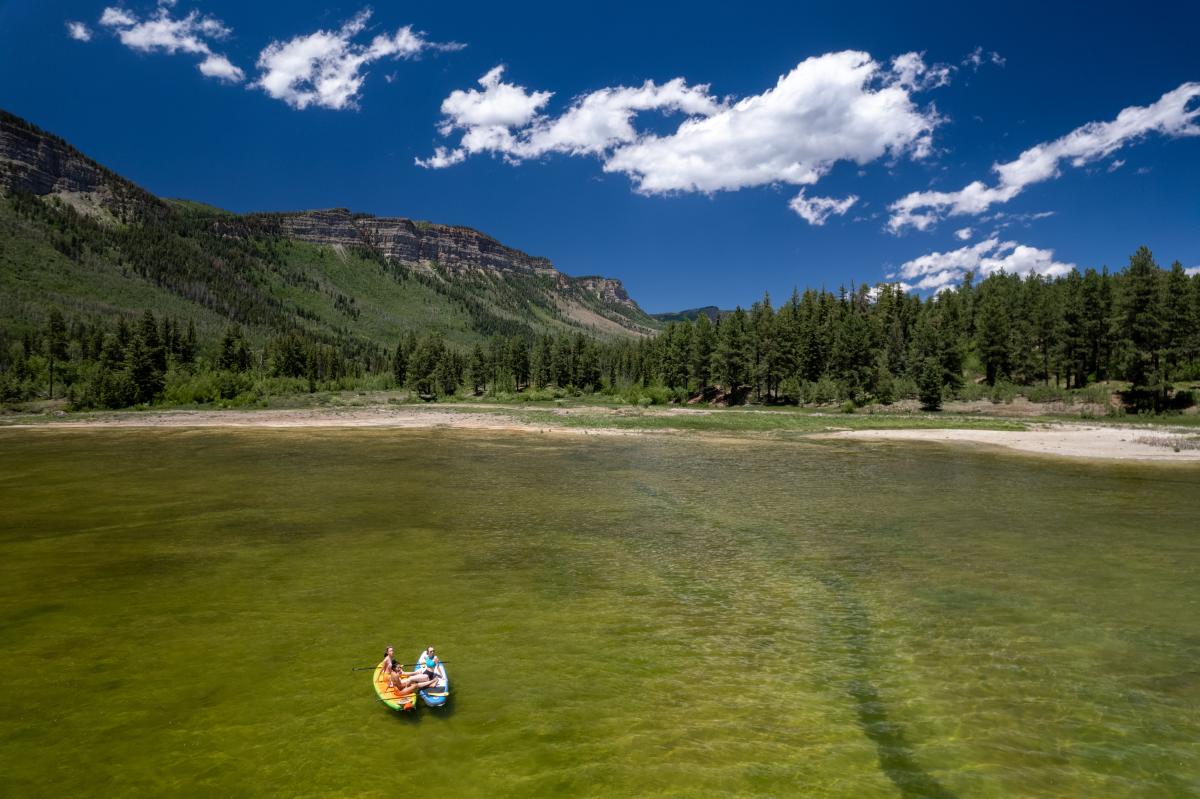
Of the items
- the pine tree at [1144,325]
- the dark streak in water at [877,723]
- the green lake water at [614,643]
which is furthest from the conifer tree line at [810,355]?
the dark streak in water at [877,723]

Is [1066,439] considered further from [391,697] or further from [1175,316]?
[391,697]

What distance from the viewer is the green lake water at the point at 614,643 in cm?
962

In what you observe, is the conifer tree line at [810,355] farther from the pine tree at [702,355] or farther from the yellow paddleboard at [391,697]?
the yellow paddleboard at [391,697]

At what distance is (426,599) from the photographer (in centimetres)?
1675

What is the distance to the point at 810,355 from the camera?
340 ft

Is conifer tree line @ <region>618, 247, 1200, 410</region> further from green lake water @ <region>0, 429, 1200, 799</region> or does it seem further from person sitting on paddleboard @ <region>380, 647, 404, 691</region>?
person sitting on paddleboard @ <region>380, 647, 404, 691</region>

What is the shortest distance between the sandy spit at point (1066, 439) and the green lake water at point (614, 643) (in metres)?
13.4

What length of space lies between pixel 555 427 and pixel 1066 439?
47.4 meters

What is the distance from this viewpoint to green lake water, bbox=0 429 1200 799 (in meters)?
9.62

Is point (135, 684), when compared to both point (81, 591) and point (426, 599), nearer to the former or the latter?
point (426, 599)

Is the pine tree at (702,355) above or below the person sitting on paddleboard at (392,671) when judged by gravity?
above

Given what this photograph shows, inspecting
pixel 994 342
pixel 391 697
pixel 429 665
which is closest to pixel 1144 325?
pixel 994 342

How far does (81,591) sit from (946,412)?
86.2 meters

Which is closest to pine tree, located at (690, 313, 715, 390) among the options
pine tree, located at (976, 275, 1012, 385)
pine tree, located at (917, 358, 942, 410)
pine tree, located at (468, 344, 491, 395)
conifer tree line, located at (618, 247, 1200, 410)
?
conifer tree line, located at (618, 247, 1200, 410)
